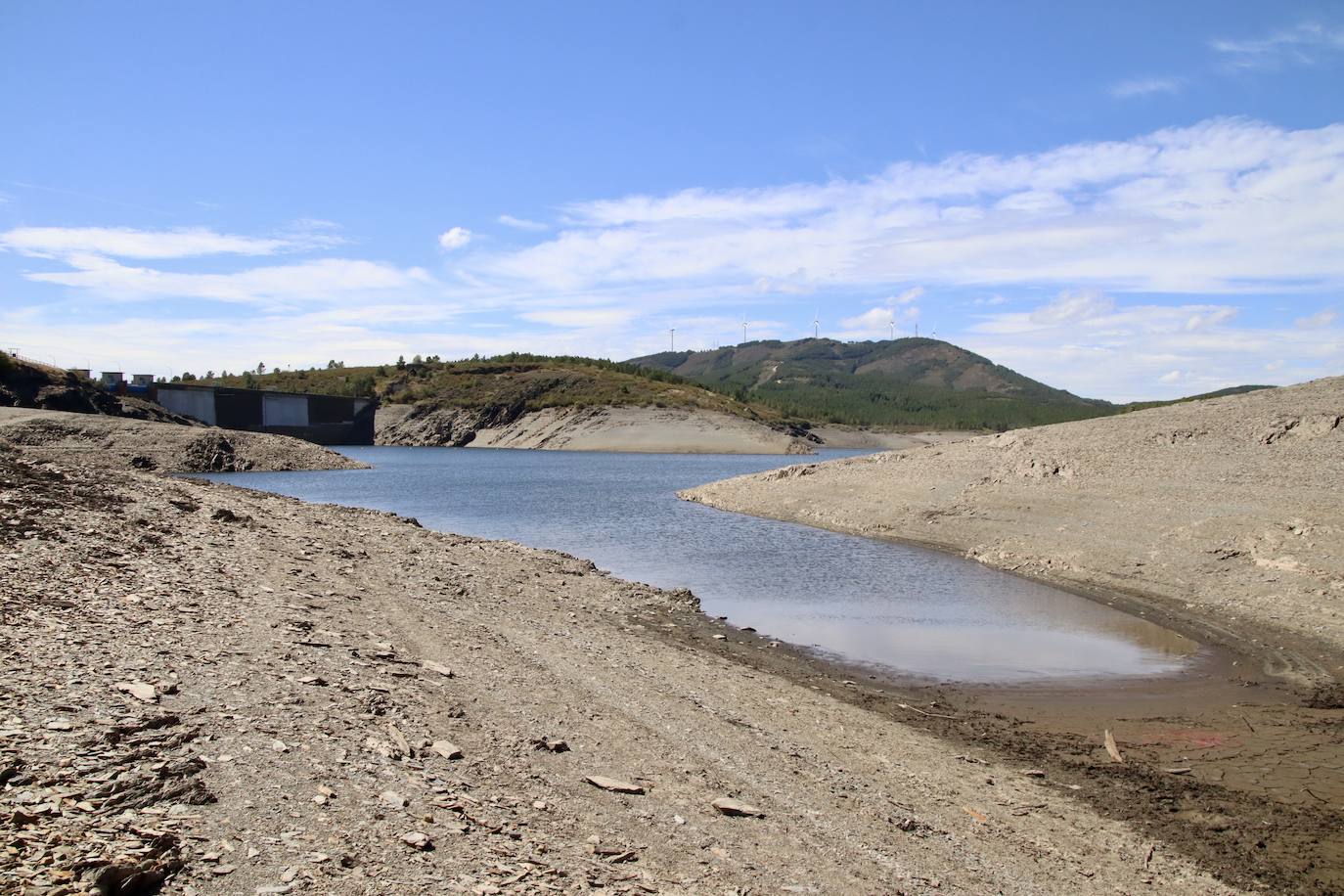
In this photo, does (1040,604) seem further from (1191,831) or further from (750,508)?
(750,508)

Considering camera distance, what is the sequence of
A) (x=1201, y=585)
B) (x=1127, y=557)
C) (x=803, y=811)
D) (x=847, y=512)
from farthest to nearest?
(x=847, y=512) → (x=1127, y=557) → (x=1201, y=585) → (x=803, y=811)

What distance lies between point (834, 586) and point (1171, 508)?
859cm

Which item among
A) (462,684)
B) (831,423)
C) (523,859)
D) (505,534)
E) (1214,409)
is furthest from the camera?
(831,423)

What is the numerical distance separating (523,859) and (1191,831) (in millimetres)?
5499

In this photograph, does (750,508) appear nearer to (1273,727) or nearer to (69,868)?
(1273,727)

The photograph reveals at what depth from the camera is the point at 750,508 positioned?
39000 mm

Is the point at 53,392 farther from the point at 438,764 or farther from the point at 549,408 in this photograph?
the point at 549,408

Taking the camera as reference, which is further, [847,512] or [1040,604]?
[847,512]

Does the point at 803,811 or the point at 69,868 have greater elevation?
the point at 69,868

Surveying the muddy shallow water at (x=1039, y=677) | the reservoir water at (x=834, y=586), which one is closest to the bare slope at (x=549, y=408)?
the reservoir water at (x=834, y=586)

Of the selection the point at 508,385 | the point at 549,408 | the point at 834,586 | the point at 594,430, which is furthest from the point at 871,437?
the point at 834,586

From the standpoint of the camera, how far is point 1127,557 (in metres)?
21.5

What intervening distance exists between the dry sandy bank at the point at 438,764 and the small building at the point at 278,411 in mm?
86475

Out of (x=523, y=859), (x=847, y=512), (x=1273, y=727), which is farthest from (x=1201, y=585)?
(x=523, y=859)
